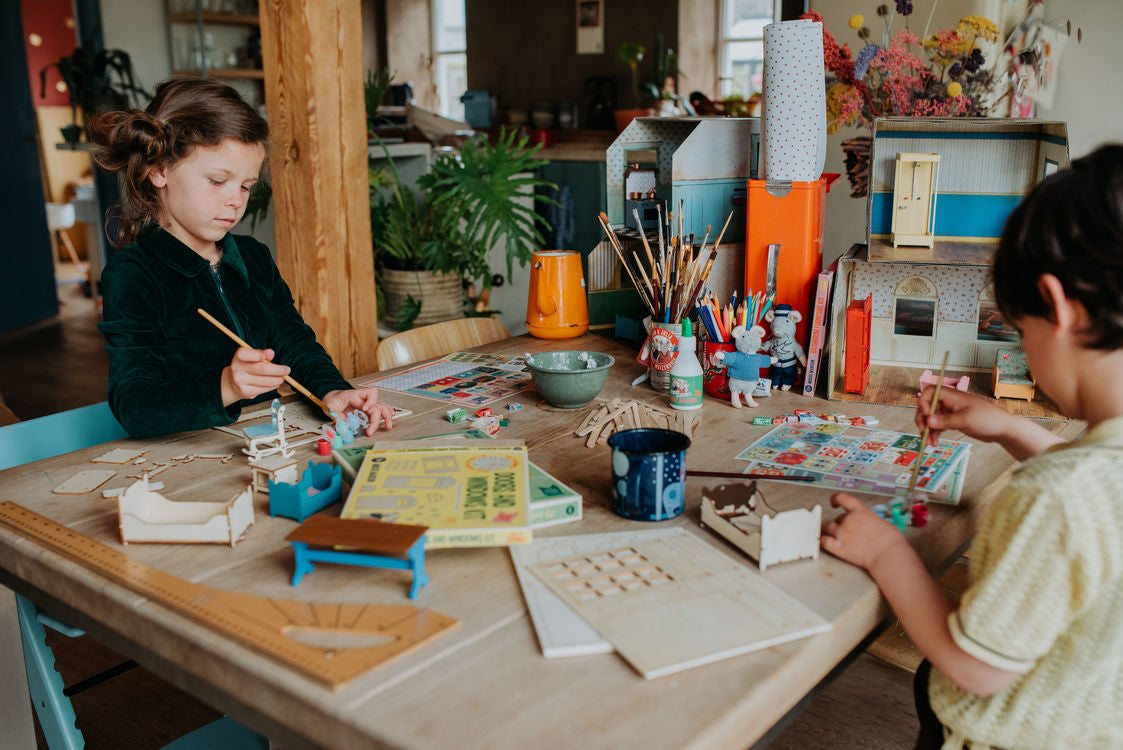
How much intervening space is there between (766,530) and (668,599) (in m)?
0.14

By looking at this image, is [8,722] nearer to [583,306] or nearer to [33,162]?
[583,306]

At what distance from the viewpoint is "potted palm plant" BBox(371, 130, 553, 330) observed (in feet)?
9.39

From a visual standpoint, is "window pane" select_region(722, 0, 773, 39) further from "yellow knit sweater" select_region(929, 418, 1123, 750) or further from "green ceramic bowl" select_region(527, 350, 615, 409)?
"yellow knit sweater" select_region(929, 418, 1123, 750)

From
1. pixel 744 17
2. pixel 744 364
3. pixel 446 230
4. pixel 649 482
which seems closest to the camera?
pixel 649 482

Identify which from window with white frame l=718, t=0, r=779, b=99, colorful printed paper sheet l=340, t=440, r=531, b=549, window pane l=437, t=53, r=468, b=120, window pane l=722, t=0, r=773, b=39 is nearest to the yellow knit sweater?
colorful printed paper sheet l=340, t=440, r=531, b=549

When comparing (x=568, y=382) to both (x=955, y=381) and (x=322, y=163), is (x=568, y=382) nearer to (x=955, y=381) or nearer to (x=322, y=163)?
(x=955, y=381)

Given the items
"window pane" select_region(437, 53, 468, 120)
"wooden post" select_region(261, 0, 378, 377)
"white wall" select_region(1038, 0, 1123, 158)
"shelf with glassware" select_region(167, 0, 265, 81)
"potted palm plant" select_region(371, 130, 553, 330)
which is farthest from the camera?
"window pane" select_region(437, 53, 468, 120)

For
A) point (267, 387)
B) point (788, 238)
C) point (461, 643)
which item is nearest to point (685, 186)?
point (788, 238)

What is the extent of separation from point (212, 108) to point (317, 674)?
3.60 feet

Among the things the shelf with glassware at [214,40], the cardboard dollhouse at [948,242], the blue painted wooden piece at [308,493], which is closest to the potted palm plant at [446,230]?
the cardboard dollhouse at [948,242]

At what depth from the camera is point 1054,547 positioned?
788 mm

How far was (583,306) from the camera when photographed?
82.0 inches

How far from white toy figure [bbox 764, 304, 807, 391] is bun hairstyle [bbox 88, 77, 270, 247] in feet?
3.19

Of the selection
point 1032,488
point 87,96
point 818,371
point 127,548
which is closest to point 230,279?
point 127,548
